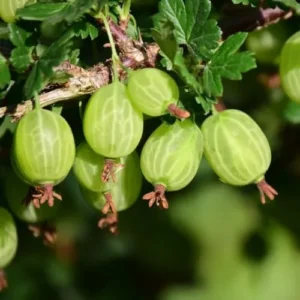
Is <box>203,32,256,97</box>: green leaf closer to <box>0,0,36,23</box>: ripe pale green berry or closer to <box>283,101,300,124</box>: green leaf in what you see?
<box>0,0,36,23</box>: ripe pale green berry

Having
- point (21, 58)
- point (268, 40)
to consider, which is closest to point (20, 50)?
point (21, 58)

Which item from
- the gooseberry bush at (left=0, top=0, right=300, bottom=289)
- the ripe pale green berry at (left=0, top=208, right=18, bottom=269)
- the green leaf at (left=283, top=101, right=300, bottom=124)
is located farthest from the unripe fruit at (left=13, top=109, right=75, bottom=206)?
the green leaf at (left=283, top=101, right=300, bottom=124)

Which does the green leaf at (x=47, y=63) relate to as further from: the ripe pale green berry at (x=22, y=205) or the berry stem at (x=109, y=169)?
the ripe pale green berry at (x=22, y=205)

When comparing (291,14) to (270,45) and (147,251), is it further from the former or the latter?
(147,251)

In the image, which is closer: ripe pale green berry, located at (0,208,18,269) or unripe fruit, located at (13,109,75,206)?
unripe fruit, located at (13,109,75,206)

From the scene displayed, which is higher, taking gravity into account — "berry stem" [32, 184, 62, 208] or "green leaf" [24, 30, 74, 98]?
"green leaf" [24, 30, 74, 98]

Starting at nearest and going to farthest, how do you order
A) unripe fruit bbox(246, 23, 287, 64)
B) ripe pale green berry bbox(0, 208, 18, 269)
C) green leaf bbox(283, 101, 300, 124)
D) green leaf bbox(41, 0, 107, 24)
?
green leaf bbox(41, 0, 107, 24), ripe pale green berry bbox(0, 208, 18, 269), unripe fruit bbox(246, 23, 287, 64), green leaf bbox(283, 101, 300, 124)
